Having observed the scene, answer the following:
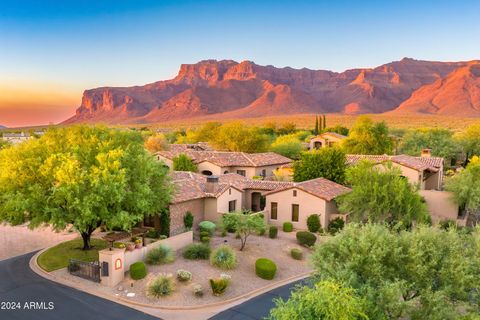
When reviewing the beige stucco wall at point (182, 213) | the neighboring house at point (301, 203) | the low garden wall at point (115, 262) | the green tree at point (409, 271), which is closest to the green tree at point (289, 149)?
the neighboring house at point (301, 203)

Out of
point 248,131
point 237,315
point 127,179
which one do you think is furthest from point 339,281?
point 248,131

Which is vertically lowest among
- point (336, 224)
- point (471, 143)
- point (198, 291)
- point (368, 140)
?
point (336, 224)

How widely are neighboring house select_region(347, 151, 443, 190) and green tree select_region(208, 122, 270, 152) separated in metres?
23.6

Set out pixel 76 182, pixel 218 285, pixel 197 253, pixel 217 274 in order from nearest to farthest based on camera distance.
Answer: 1. pixel 218 285
2. pixel 76 182
3. pixel 217 274
4. pixel 197 253

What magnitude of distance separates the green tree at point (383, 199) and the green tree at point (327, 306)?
1797 centimetres

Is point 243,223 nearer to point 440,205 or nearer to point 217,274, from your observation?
point 217,274

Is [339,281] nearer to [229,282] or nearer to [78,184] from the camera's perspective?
[229,282]

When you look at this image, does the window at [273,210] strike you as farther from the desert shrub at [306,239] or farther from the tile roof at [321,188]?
the desert shrub at [306,239]

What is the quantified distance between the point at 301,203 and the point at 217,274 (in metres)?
13.5

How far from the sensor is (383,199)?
31219mm

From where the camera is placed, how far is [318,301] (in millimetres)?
13367

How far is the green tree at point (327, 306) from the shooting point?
42.8ft

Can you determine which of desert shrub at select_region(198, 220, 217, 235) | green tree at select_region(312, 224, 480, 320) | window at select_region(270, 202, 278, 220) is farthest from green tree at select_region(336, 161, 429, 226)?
green tree at select_region(312, 224, 480, 320)

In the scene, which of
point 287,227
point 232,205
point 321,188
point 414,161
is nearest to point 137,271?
point 287,227
